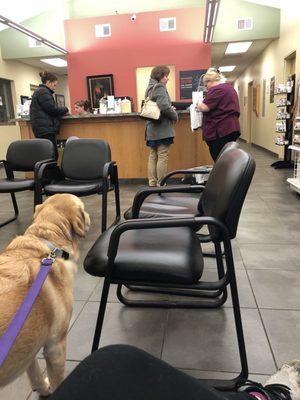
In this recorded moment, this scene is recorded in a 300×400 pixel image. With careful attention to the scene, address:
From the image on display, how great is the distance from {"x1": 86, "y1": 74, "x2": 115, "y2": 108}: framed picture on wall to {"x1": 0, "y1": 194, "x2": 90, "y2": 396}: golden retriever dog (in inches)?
295

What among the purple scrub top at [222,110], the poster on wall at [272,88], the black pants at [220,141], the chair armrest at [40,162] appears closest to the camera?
the chair armrest at [40,162]

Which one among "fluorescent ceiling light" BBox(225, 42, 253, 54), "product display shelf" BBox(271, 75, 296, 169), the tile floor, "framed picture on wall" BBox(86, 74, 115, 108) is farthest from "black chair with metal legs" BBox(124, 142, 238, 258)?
"fluorescent ceiling light" BBox(225, 42, 253, 54)

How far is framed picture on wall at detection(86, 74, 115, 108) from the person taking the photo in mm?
8164

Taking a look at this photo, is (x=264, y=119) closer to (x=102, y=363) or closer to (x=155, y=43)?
(x=155, y=43)

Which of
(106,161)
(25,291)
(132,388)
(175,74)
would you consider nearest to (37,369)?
(25,291)

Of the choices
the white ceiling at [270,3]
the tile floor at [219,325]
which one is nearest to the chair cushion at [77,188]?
the tile floor at [219,325]

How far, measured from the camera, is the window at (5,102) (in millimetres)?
8766

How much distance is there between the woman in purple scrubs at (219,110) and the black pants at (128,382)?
2.99 m

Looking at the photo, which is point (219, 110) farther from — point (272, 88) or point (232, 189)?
point (272, 88)

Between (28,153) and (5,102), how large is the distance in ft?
21.8

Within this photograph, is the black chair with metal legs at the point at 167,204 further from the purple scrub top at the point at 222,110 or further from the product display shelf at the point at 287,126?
the product display shelf at the point at 287,126

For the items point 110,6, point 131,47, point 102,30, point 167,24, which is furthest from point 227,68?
point 102,30

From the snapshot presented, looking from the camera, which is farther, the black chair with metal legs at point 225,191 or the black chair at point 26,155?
the black chair at point 26,155

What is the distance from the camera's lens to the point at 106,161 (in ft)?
10.0
